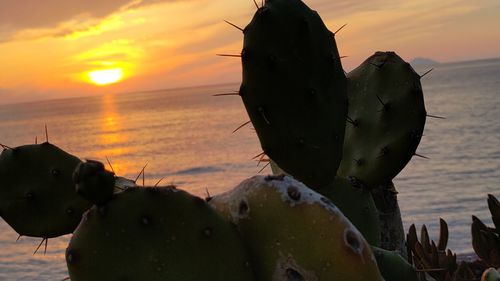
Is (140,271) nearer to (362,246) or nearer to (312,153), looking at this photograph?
(362,246)

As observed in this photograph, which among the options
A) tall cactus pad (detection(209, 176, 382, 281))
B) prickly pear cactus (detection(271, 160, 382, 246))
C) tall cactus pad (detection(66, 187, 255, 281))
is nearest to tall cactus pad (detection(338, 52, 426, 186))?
prickly pear cactus (detection(271, 160, 382, 246))

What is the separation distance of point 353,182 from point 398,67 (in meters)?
0.64

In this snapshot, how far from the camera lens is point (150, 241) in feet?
4.96

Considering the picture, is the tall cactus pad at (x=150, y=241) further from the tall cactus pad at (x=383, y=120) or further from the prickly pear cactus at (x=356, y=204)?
the tall cactus pad at (x=383, y=120)

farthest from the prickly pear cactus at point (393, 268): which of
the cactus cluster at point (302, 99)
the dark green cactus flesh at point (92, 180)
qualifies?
the dark green cactus flesh at point (92, 180)

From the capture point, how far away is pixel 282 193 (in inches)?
64.2

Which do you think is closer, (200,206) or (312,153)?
(200,206)

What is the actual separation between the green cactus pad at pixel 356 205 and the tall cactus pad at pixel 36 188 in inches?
34.4

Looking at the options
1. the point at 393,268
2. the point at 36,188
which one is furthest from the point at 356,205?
the point at 36,188

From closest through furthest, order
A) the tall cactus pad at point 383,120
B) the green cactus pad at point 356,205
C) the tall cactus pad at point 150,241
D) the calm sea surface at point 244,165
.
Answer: the tall cactus pad at point 150,241 < the green cactus pad at point 356,205 < the tall cactus pad at point 383,120 < the calm sea surface at point 244,165

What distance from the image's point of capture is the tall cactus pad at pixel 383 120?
2.76 m

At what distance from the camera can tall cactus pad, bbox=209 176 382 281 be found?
5.04ft

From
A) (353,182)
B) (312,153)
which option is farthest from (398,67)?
(312,153)

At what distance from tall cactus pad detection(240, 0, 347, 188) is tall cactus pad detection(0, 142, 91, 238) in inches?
26.0
